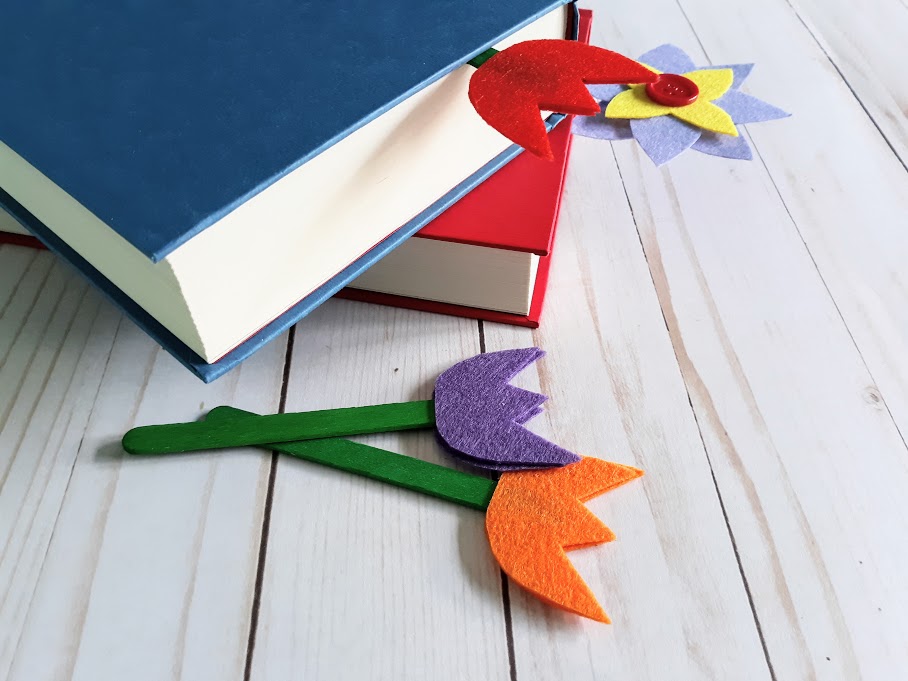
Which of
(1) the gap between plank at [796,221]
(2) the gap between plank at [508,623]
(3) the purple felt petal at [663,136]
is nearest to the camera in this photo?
(2) the gap between plank at [508,623]

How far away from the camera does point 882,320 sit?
25.3 inches

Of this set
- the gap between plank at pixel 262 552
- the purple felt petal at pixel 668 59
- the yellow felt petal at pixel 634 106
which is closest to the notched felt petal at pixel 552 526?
the gap between plank at pixel 262 552

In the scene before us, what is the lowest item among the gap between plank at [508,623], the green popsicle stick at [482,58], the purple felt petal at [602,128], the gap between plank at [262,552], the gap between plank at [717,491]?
the gap between plank at [262,552]

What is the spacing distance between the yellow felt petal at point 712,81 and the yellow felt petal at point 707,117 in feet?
0.06

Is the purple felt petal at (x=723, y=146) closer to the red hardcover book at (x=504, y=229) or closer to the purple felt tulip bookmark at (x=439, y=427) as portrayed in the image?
the red hardcover book at (x=504, y=229)

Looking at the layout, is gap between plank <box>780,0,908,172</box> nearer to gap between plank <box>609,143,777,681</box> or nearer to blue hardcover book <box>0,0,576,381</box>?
gap between plank <box>609,143,777,681</box>

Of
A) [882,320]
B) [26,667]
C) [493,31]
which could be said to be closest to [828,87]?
[882,320]

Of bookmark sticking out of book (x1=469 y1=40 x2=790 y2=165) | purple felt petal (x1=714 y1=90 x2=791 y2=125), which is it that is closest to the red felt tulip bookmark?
bookmark sticking out of book (x1=469 y1=40 x2=790 y2=165)

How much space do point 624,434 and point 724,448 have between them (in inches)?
2.4

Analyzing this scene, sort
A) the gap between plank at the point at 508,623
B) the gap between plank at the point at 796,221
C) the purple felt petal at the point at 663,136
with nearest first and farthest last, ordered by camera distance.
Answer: the gap between plank at the point at 508,623, the gap between plank at the point at 796,221, the purple felt petal at the point at 663,136

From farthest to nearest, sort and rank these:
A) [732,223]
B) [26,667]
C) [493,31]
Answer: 1. [732,223]
2. [493,31]
3. [26,667]

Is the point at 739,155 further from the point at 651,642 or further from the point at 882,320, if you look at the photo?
the point at 651,642

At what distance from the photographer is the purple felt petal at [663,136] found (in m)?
0.77

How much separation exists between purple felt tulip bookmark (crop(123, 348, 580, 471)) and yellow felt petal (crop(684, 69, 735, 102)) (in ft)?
1.31
